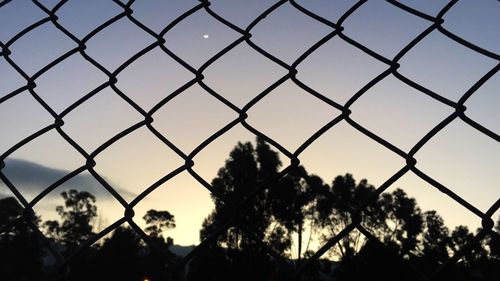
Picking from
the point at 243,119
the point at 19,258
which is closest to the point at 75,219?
the point at 19,258

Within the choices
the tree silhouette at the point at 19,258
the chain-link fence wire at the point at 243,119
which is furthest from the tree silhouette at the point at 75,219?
the chain-link fence wire at the point at 243,119

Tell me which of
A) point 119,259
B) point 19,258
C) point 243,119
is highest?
point 19,258

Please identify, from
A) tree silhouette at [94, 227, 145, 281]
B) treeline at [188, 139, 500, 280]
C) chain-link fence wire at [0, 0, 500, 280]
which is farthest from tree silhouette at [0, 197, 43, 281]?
chain-link fence wire at [0, 0, 500, 280]

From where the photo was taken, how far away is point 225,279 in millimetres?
25688

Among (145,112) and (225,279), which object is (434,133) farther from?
(225,279)

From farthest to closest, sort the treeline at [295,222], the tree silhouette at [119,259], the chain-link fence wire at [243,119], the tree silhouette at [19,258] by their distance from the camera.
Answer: the tree silhouette at [19,258] → the tree silhouette at [119,259] → the treeline at [295,222] → the chain-link fence wire at [243,119]

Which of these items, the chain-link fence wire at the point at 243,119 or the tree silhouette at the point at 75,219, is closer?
the chain-link fence wire at the point at 243,119

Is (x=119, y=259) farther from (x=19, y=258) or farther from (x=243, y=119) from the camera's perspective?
(x=243, y=119)

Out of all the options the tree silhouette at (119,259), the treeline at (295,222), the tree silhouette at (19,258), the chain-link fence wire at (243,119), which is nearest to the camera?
the chain-link fence wire at (243,119)

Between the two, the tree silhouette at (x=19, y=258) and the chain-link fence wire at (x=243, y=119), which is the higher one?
the tree silhouette at (x=19, y=258)

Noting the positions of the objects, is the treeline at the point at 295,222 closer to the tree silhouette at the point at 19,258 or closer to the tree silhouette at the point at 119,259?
the tree silhouette at the point at 119,259

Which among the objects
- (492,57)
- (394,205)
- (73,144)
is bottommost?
(492,57)

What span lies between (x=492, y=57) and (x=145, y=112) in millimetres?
900

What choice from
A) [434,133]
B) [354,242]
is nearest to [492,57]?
[434,133]
